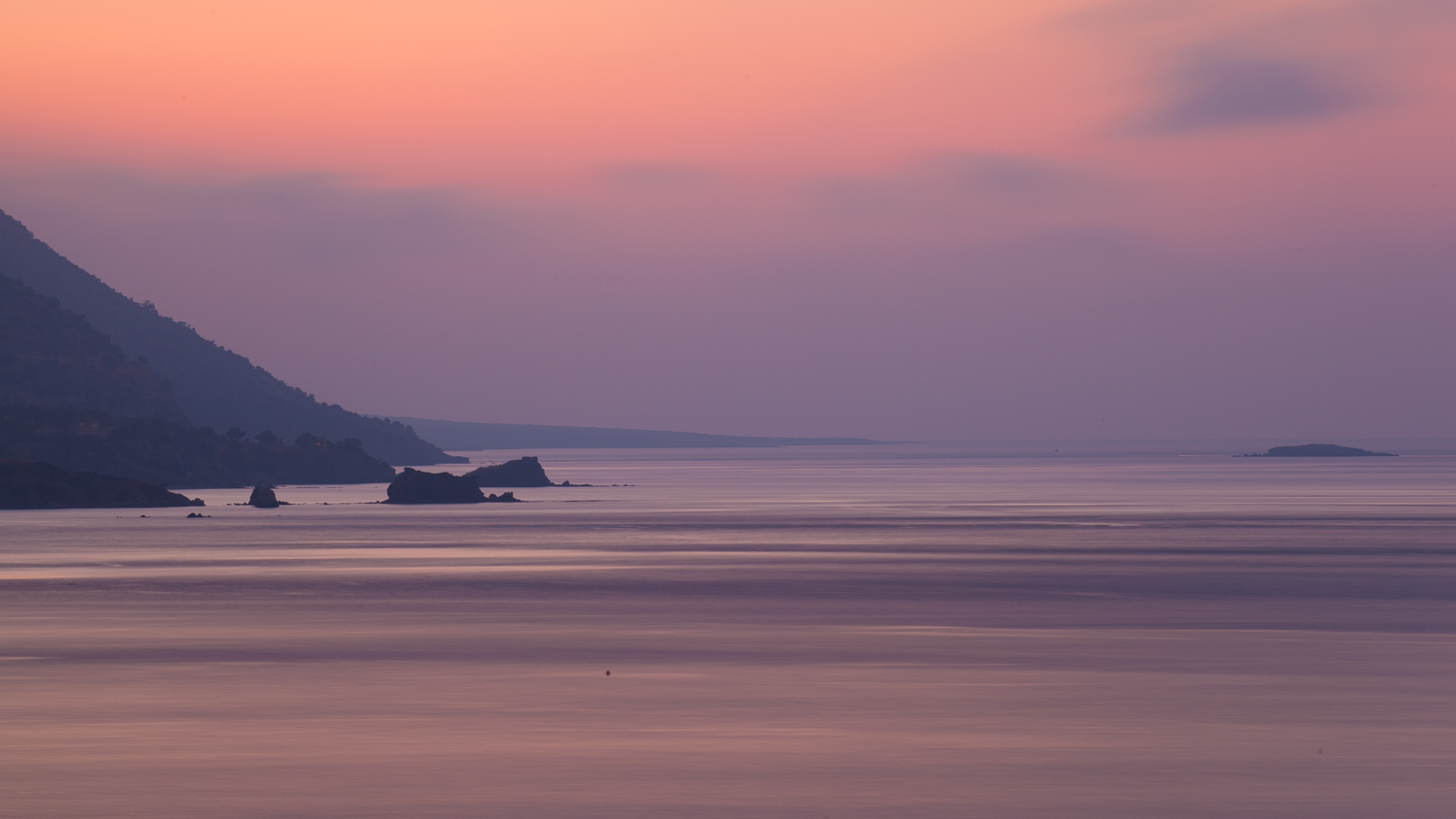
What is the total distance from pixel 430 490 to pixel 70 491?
29.3 metres

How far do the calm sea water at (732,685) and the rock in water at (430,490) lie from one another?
7730cm

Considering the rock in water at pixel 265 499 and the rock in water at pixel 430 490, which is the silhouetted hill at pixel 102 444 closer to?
the rock in water at pixel 430 490

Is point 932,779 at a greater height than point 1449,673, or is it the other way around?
point 1449,673

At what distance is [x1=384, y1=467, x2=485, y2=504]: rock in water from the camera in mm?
149625

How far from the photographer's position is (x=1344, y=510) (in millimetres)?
121500

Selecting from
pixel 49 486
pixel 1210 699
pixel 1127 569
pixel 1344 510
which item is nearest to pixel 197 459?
pixel 49 486

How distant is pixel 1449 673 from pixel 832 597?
21580 mm

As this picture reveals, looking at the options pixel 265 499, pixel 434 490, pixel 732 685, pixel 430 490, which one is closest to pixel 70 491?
pixel 265 499

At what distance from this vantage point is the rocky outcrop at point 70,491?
14312 cm

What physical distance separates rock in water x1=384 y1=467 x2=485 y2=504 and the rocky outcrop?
654 inches

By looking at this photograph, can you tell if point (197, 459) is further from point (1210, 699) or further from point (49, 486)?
point (1210, 699)

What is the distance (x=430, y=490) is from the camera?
151000mm

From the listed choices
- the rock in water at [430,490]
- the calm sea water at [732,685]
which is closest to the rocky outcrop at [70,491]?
the rock in water at [430,490]

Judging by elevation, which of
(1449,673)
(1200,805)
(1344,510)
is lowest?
(1200,805)
